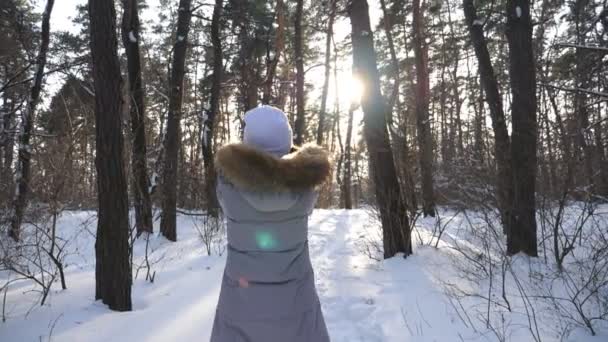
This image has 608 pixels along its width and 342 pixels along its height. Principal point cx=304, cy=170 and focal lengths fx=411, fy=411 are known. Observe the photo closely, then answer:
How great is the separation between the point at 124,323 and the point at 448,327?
2.79m

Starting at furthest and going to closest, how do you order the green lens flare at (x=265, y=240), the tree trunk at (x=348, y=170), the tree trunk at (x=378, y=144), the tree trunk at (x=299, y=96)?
the tree trunk at (x=348, y=170)
the tree trunk at (x=299, y=96)
the tree trunk at (x=378, y=144)
the green lens flare at (x=265, y=240)

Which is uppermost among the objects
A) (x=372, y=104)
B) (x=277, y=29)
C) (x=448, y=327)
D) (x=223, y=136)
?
(x=277, y=29)

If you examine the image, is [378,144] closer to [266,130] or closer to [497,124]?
[497,124]

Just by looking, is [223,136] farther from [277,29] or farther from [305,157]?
[305,157]

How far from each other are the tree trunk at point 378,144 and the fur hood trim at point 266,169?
4.13 metres

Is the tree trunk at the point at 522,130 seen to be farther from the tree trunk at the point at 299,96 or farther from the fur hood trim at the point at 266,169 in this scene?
the tree trunk at the point at 299,96

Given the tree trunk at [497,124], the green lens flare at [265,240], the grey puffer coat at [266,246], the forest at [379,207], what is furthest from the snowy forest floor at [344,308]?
the green lens flare at [265,240]

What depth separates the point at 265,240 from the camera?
204 cm

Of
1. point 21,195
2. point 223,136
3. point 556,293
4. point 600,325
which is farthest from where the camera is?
point 223,136

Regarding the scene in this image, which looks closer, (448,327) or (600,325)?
(600,325)

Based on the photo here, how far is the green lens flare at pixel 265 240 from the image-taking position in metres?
2.04

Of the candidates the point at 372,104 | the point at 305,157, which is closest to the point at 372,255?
the point at 372,104

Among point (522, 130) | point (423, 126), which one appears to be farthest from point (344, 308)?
point (423, 126)

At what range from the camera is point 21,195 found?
7242mm
